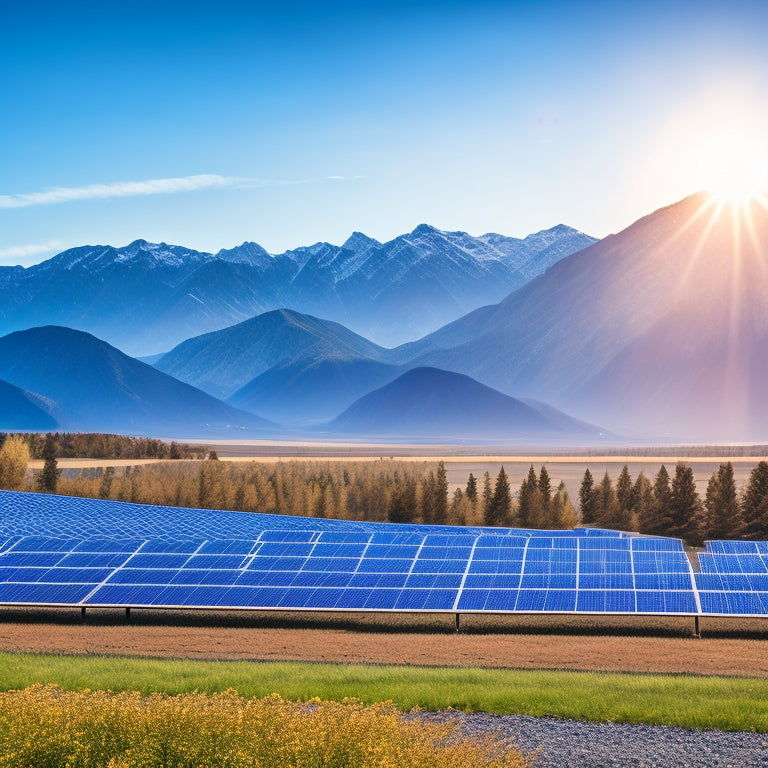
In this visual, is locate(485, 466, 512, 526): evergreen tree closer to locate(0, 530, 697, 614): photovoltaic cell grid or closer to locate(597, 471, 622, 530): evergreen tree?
locate(597, 471, 622, 530): evergreen tree

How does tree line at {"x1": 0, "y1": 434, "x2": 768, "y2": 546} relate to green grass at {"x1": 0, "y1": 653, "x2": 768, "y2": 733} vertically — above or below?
below

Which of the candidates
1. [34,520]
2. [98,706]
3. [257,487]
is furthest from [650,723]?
[257,487]

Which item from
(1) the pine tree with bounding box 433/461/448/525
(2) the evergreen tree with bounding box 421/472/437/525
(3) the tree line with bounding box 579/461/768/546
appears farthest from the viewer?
(2) the evergreen tree with bounding box 421/472/437/525

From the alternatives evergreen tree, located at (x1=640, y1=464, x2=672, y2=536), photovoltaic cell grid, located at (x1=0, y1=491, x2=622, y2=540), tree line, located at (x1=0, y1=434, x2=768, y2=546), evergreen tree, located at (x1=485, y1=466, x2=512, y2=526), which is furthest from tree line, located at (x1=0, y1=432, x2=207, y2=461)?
evergreen tree, located at (x1=640, y1=464, x2=672, y2=536)

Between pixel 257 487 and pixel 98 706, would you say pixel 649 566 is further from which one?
pixel 257 487

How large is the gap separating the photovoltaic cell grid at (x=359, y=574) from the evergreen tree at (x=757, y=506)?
28.1 meters

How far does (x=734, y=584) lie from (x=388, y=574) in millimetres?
12076

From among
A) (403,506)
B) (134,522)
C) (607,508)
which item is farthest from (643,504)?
(134,522)

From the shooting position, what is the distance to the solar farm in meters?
34.6

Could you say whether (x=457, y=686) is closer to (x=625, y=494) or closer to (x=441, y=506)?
(x=441, y=506)

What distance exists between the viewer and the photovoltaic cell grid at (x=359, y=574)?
34.8m

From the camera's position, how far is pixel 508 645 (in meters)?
32.3

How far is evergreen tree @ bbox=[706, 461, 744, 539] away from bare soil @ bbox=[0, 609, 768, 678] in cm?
3303

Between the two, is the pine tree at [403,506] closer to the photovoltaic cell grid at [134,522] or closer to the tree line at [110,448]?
the photovoltaic cell grid at [134,522]
